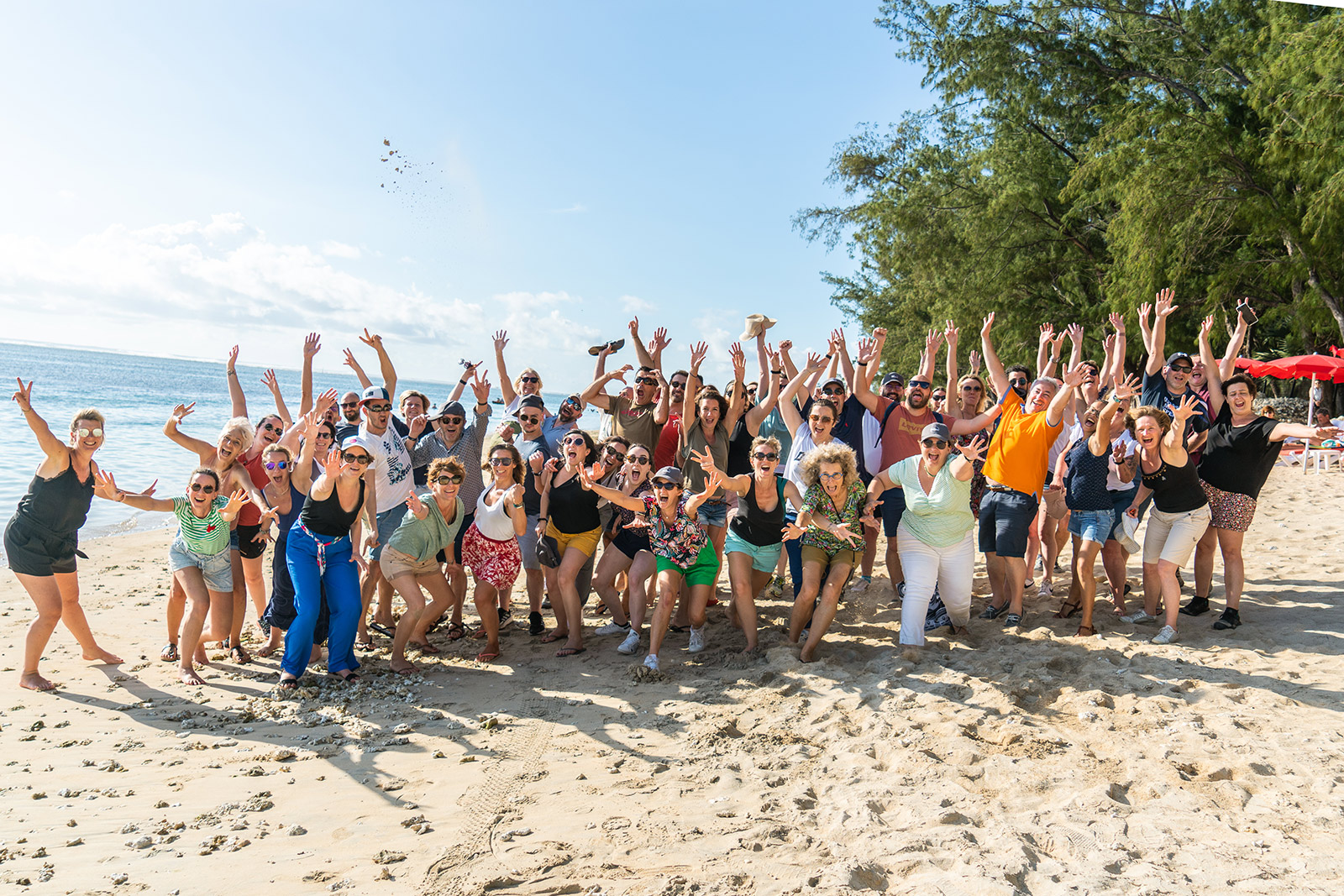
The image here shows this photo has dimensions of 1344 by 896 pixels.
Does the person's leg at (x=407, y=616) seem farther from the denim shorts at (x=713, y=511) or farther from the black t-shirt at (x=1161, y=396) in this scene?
the black t-shirt at (x=1161, y=396)

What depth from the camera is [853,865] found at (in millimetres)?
3352

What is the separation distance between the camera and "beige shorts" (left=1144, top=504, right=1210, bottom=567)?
5691 mm

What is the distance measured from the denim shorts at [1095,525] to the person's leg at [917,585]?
136cm

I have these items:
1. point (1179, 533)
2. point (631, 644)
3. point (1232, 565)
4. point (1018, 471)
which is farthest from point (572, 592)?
point (1232, 565)

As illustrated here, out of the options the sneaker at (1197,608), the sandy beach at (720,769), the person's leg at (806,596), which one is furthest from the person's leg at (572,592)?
the sneaker at (1197,608)

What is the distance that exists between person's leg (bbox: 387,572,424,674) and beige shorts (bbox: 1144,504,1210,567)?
560 centimetres

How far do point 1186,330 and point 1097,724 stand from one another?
57.3 ft

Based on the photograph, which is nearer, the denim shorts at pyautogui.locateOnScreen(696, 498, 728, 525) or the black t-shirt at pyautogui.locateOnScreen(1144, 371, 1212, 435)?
the denim shorts at pyautogui.locateOnScreen(696, 498, 728, 525)

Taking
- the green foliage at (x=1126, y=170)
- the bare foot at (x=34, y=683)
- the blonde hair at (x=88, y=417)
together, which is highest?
the green foliage at (x=1126, y=170)

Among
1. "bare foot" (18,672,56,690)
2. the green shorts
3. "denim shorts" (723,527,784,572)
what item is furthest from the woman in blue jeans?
"denim shorts" (723,527,784,572)

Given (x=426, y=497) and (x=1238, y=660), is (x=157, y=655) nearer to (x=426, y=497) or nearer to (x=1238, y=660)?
(x=426, y=497)

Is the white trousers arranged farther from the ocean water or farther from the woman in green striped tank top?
the woman in green striped tank top

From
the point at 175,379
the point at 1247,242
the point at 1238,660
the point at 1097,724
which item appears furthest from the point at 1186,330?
the point at 175,379

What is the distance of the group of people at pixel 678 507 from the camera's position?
5.66m
